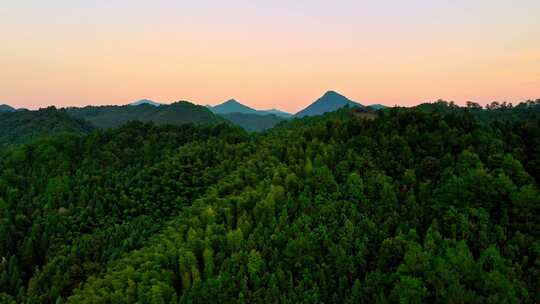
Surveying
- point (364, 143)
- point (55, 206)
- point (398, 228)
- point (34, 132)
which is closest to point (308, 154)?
point (364, 143)

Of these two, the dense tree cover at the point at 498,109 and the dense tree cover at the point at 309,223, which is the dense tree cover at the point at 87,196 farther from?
the dense tree cover at the point at 498,109

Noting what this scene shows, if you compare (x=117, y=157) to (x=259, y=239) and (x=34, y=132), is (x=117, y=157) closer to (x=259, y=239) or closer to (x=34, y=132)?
(x=259, y=239)

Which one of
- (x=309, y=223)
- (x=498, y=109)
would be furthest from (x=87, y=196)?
(x=498, y=109)

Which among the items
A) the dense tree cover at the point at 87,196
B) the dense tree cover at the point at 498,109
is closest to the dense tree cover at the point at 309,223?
the dense tree cover at the point at 87,196

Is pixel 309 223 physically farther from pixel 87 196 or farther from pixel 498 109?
pixel 498 109

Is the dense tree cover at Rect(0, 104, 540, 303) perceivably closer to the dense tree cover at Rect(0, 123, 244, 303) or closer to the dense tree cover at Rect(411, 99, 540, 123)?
the dense tree cover at Rect(0, 123, 244, 303)

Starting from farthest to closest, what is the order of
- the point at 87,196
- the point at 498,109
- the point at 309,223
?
the point at 498,109, the point at 87,196, the point at 309,223

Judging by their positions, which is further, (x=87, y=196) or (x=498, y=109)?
(x=498, y=109)

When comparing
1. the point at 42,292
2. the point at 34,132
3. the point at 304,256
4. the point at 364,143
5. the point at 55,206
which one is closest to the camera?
the point at 304,256
